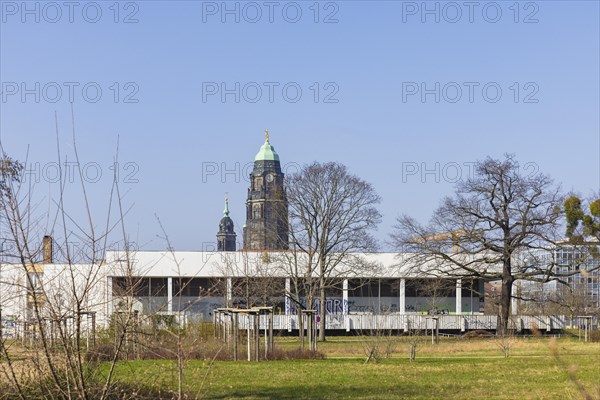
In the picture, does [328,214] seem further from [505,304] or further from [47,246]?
[47,246]

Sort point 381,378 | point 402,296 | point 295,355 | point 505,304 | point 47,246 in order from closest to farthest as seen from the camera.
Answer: point 47,246, point 381,378, point 295,355, point 505,304, point 402,296

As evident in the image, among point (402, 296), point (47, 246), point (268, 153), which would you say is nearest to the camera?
point (47, 246)

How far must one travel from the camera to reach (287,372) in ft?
68.8

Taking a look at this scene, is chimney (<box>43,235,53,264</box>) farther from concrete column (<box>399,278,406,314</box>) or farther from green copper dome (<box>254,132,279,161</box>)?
green copper dome (<box>254,132,279,161</box>)

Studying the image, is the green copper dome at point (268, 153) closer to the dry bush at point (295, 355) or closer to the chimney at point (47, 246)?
the dry bush at point (295, 355)

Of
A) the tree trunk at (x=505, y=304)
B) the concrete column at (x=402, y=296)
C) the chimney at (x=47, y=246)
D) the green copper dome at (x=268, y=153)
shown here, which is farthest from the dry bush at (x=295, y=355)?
the green copper dome at (x=268, y=153)

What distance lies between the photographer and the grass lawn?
51.4ft

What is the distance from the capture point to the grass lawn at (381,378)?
1567cm

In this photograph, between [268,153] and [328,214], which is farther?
[268,153]

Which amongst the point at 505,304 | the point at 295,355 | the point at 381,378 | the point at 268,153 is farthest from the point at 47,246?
the point at 268,153

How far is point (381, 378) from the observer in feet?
63.0

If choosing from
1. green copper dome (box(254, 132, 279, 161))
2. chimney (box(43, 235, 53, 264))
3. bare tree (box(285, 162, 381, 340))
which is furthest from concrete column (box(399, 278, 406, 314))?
green copper dome (box(254, 132, 279, 161))

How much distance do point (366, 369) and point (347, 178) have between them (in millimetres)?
26971

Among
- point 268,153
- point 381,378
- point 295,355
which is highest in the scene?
point 268,153
